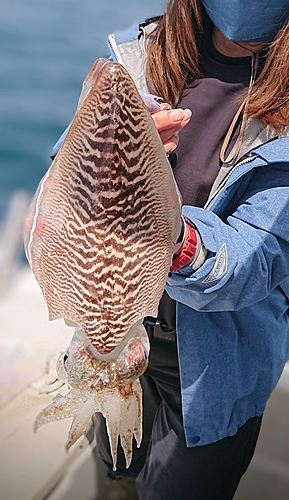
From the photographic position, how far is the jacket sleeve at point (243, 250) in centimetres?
98

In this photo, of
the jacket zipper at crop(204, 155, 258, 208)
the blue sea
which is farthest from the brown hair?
the blue sea

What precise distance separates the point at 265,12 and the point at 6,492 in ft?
5.62

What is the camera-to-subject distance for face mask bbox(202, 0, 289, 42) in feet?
3.90

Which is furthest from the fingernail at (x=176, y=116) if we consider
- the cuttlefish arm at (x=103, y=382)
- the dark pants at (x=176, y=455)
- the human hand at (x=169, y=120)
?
the dark pants at (x=176, y=455)

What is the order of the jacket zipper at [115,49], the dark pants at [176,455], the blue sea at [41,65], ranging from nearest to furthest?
1. the jacket zipper at [115,49]
2. the dark pants at [176,455]
3. the blue sea at [41,65]

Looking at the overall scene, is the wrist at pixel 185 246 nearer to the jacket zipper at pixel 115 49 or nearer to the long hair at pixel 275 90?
the long hair at pixel 275 90

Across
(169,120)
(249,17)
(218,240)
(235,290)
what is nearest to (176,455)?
(235,290)

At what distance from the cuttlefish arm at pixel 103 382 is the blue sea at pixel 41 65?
14.3 feet

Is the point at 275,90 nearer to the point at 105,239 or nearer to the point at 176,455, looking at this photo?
the point at 105,239

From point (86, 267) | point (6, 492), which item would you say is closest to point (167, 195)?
point (86, 267)

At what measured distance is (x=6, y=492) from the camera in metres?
1.78

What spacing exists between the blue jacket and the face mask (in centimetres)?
23

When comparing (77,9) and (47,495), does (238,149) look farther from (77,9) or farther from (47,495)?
(77,9)

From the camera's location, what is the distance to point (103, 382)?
0.74m
